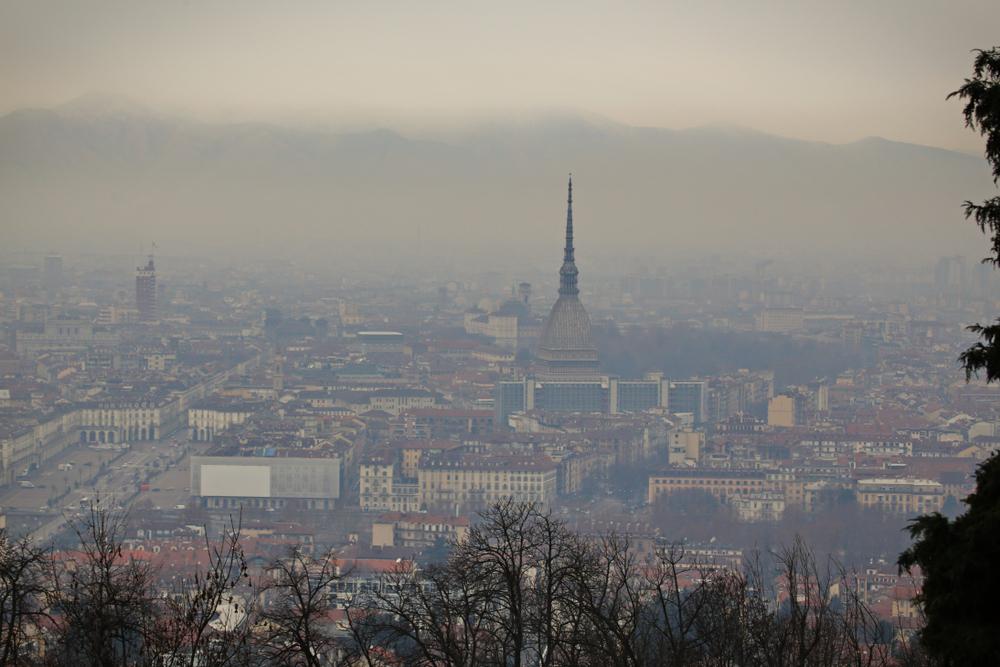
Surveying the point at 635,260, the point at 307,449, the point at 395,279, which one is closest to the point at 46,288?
the point at 395,279

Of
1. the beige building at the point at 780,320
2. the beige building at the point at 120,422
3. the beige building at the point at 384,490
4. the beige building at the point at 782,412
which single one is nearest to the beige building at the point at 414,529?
the beige building at the point at 384,490

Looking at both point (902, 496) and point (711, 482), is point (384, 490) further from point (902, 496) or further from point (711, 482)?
point (902, 496)

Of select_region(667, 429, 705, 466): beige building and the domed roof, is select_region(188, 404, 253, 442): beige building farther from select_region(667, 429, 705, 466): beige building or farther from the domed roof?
the domed roof

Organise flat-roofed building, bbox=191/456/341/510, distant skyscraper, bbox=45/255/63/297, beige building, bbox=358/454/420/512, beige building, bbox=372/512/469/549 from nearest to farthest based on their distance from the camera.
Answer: beige building, bbox=372/512/469/549 < beige building, bbox=358/454/420/512 < flat-roofed building, bbox=191/456/341/510 < distant skyscraper, bbox=45/255/63/297

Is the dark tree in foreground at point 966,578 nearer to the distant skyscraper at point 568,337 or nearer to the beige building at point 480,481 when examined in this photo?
the beige building at point 480,481

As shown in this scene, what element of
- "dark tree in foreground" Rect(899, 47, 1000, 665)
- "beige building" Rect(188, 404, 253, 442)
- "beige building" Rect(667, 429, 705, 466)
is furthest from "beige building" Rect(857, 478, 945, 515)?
"dark tree in foreground" Rect(899, 47, 1000, 665)

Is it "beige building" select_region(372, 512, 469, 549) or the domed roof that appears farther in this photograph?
the domed roof
